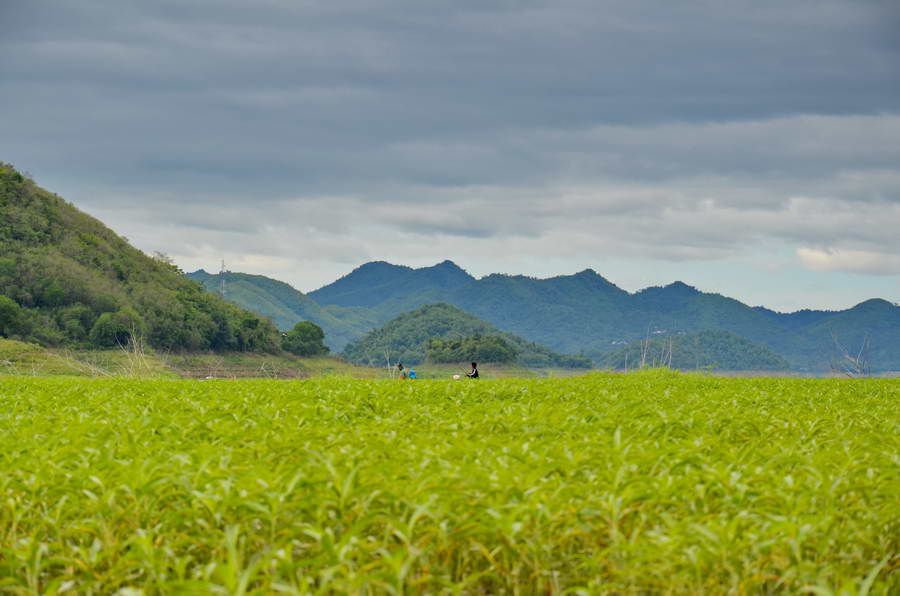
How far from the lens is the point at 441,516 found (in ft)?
13.5

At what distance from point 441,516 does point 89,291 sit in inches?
4039

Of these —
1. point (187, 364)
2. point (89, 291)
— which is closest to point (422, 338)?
point (187, 364)

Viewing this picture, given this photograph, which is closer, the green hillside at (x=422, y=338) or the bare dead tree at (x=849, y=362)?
the bare dead tree at (x=849, y=362)

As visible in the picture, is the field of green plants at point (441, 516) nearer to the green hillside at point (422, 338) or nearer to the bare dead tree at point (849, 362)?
the bare dead tree at point (849, 362)

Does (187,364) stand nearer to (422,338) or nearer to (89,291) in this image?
(89,291)

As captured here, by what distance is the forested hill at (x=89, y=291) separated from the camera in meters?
94.1

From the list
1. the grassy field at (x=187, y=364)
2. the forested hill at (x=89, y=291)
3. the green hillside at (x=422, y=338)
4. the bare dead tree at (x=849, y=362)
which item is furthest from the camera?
the green hillside at (x=422, y=338)

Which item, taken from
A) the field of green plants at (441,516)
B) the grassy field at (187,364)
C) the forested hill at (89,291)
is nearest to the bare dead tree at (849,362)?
the field of green plants at (441,516)

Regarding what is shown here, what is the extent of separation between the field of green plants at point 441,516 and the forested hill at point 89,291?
295 ft

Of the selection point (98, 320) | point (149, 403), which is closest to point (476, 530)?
point (149, 403)

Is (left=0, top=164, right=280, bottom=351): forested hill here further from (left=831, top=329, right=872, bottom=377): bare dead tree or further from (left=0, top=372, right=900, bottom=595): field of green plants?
(left=0, top=372, right=900, bottom=595): field of green plants

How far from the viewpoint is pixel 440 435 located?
22.5ft

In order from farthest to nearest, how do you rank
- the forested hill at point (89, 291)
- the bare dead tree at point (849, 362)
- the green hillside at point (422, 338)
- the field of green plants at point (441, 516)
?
the green hillside at point (422, 338) < the forested hill at point (89, 291) < the bare dead tree at point (849, 362) < the field of green plants at point (441, 516)

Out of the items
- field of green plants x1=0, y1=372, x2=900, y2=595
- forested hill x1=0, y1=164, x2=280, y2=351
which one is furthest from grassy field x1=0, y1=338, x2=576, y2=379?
field of green plants x1=0, y1=372, x2=900, y2=595
